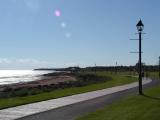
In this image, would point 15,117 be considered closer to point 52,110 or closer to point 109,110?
point 52,110

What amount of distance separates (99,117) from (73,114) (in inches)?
62.0

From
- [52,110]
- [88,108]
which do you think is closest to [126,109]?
[88,108]

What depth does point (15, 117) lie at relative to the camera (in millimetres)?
14367

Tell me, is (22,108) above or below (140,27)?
below

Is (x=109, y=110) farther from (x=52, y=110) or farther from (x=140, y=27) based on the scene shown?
(x=140, y=27)

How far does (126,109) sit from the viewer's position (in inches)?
651

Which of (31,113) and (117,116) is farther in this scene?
(31,113)

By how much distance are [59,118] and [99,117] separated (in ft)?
5.07

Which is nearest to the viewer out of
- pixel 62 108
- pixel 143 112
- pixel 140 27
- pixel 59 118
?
pixel 59 118

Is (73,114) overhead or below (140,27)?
below

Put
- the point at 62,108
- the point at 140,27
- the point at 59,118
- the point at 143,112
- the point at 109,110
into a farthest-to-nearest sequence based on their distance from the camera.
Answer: the point at 140,27 < the point at 62,108 < the point at 109,110 < the point at 143,112 < the point at 59,118

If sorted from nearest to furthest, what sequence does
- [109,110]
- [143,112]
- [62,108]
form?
1. [143,112]
2. [109,110]
3. [62,108]

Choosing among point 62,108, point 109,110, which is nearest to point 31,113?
point 62,108

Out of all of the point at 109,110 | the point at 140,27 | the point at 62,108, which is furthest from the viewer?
the point at 140,27
